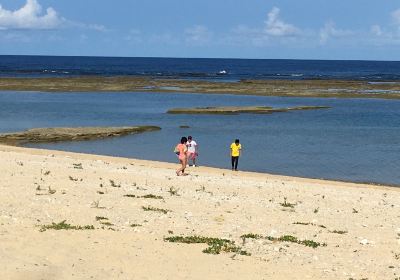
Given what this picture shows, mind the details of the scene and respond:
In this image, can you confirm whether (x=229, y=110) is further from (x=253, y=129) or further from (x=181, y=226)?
(x=181, y=226)

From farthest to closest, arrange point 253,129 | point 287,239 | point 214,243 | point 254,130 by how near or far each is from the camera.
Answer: point 253,129 → point 254,130 → point 287,239 → point 214,243

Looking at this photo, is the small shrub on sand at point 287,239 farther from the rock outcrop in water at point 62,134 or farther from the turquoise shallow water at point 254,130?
the rock outcrop in water at point 62,134

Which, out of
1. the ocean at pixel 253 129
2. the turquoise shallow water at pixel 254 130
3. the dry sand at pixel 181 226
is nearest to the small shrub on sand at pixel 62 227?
the dry sand at pixel 181 226

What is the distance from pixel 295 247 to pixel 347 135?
32.2m

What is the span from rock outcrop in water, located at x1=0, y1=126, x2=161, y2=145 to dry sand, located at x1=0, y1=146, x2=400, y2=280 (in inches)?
663

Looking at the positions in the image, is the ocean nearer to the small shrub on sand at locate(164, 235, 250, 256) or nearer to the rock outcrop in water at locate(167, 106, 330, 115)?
the rock outcrop in water at locate(167, 106, 330, 115)

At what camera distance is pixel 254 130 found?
45562 mm

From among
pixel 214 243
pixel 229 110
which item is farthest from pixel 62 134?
pixel 214 243

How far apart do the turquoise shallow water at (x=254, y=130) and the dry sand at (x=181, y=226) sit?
961 centimetres

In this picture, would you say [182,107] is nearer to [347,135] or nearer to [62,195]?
[347,135]

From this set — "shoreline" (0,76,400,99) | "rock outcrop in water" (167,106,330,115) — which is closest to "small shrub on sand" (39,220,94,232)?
"rock outcrop in water" (167,106,330,115)

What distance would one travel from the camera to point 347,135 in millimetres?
43719

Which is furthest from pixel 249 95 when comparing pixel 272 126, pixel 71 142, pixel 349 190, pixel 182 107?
pixel 349 190

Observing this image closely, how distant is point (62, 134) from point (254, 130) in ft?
45.2
